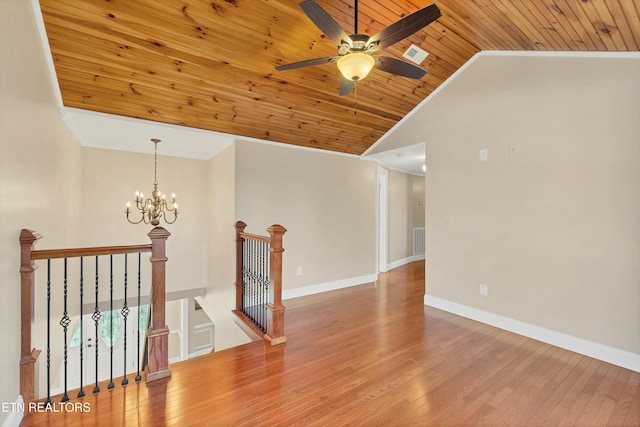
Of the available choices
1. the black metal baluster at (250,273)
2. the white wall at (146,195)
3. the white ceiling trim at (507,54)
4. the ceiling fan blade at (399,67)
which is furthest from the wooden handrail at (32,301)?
the white ceiling trim at (507,54)

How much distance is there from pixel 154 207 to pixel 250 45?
284 cm

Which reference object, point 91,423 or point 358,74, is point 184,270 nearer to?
point 91,423

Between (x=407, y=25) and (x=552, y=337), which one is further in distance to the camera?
(x=552, y=337)

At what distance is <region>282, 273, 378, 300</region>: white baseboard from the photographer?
14.9 ft

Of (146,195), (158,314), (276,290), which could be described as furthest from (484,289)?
(146,195)

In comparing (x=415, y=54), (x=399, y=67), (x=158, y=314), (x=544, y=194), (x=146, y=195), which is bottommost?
(x=158, y=314)

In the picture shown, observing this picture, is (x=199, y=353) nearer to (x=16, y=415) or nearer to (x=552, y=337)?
(x=16, y=415)

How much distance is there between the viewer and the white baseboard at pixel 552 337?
2.59 meters

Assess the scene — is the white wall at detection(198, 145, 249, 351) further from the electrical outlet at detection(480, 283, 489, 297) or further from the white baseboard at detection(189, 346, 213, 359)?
the electrical outlet at detection(480, 283, 489, 297)

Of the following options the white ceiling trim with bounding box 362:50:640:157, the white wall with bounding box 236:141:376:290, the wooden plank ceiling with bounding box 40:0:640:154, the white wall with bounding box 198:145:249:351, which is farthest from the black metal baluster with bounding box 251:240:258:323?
the white ceiling trim with bounding box 362:50:640:157

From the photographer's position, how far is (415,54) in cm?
308

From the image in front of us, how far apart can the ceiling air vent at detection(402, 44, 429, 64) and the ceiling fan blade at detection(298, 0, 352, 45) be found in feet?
4.80

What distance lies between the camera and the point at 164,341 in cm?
238

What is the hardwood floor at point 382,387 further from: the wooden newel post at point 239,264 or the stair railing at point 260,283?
the wooden newel post at point 239,264
